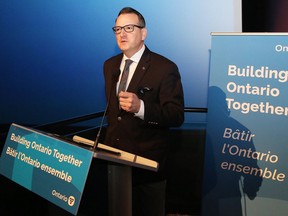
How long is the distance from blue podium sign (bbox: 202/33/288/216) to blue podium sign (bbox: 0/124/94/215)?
4.87ft

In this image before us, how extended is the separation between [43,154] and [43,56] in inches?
86.6

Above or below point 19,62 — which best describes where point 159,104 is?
below

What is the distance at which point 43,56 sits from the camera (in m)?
3.29

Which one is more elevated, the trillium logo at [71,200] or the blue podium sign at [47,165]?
the blue podium sign at [47,165]

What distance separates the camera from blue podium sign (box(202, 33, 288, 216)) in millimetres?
2295

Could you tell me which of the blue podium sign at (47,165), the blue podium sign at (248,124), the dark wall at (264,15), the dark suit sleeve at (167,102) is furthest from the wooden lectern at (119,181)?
the dark wall at (264,15)

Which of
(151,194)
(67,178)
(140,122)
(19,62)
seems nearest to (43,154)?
(67,178)

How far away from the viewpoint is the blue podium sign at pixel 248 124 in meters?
2.29

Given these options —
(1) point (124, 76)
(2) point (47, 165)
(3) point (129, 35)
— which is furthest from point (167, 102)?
(2) point (47, 165)

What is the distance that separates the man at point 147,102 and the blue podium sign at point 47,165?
537 millimetres

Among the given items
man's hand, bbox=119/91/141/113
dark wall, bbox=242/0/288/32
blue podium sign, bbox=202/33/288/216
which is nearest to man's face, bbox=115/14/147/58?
man's hand, bbox=119/91/141/113

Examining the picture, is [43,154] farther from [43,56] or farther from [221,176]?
[43,56]

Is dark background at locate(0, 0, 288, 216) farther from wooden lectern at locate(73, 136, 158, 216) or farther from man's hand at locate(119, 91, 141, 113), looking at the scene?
man's hand at locate(119, 91, 141, 113)

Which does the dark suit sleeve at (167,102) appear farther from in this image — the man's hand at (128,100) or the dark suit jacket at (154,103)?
the man's hand at (128,100)
